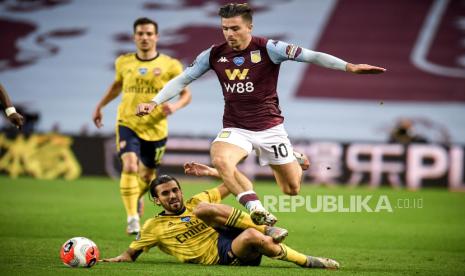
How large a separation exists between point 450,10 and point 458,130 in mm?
4550

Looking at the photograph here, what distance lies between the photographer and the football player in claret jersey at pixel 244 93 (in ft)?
27.0

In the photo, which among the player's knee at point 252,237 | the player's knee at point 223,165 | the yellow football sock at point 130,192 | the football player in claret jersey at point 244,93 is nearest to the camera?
the player's knee at point 252,237

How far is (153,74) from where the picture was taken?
1150 cm

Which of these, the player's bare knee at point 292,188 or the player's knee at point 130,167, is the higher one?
the player's bare knee at point 292,188

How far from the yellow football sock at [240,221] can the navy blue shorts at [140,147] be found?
3694mm

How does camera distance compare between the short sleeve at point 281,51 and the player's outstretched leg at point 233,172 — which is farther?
the short sleeve at point 281,51

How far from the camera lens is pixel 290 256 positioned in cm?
773

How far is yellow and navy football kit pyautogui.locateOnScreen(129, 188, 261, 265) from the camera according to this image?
8.00 meters

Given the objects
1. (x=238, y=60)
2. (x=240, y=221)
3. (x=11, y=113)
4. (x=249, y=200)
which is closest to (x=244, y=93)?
(x=238, y=60)

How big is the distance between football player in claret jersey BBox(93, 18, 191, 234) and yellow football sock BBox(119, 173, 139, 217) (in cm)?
4

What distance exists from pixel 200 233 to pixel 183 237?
0.54 feet

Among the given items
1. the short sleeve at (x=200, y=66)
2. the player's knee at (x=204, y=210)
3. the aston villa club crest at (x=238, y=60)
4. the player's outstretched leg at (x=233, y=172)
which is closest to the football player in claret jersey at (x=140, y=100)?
the short sleeve at (x=200, y=66)

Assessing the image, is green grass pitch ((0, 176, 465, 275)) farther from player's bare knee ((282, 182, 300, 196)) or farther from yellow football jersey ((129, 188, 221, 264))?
player's bare knee ((282, 182, 300, 196))
